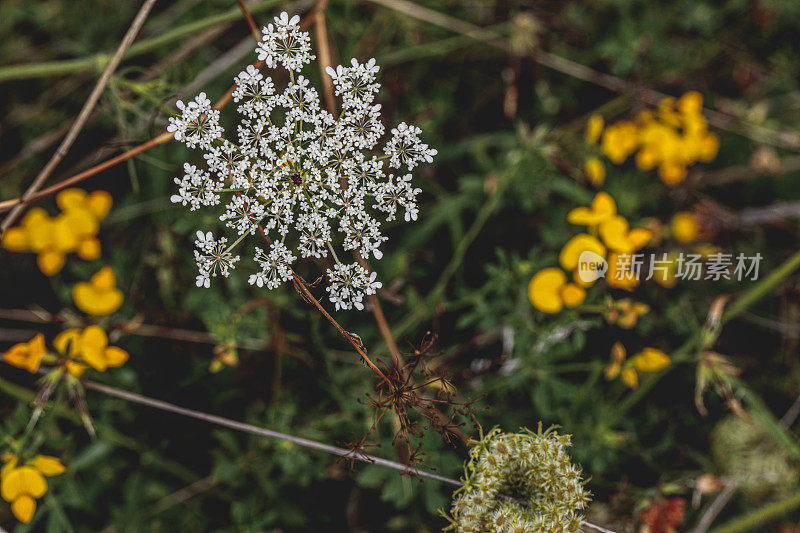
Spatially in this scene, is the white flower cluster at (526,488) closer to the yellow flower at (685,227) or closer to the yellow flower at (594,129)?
the yellow flower at (594,129)

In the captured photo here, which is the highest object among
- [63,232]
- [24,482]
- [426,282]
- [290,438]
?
[426,282]

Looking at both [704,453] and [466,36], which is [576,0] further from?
[704,453]

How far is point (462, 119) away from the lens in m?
4.77

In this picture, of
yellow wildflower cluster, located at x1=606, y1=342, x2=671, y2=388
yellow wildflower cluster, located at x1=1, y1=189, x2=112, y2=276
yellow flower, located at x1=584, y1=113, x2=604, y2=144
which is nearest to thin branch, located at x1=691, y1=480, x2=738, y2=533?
yellow wildflower cluster, located at x1=606, y1=342, x2=671, y2=388

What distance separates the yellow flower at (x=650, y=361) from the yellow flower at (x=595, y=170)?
57.7 inches

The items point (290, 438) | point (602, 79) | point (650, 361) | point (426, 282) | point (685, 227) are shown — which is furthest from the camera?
point (602, 79)

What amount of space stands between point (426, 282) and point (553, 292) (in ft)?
3.14

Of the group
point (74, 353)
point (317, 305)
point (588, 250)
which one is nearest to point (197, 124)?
point (317, 305)

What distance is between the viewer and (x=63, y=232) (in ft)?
12.8

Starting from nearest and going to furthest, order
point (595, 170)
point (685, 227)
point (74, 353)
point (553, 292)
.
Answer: point (74, 353) → point (553, 292) → point (595, 170) → point (685, 227)

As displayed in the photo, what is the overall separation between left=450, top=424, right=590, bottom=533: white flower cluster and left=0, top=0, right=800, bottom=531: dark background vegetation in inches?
25.4

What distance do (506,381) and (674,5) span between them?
3590 millimetres

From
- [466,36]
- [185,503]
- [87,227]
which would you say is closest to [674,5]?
[466,36]

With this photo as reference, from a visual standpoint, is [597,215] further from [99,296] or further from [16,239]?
[16,239]
